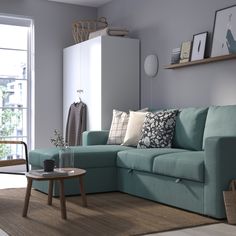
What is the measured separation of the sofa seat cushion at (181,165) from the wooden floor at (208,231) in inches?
17.0

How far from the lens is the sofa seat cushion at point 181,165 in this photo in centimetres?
358

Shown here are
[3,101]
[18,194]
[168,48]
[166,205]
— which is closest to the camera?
[166,205]

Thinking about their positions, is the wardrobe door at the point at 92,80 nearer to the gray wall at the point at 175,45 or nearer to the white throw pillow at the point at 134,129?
the gray wall at the point at 175,45

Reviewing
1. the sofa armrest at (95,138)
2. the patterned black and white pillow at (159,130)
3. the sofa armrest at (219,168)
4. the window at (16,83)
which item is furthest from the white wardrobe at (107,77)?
the sofa armrest at (219,168)

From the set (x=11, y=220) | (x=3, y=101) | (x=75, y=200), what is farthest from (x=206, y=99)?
(x=3, y=101)

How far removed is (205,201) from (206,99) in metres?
1.58

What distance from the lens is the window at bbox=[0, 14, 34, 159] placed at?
6.49 metres

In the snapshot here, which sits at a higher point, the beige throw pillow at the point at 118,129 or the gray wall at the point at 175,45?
the gray wall at the point at 175,45

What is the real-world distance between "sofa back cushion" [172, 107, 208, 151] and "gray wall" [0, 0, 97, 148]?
2530mm

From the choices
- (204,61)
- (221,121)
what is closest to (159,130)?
(221,121)

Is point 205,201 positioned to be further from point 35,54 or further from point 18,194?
point 35,54

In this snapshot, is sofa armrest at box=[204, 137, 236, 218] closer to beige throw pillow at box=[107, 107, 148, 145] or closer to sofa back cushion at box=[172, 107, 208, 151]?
sofa back cushion at box=[172, 107, 208, 151]

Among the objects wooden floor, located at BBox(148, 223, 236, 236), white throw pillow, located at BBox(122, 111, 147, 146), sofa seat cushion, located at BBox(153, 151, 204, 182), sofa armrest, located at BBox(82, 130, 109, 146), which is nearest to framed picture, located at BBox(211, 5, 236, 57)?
white throw pillow, located at BBox(122, 111, 147, 146)

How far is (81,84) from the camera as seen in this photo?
246 inches
